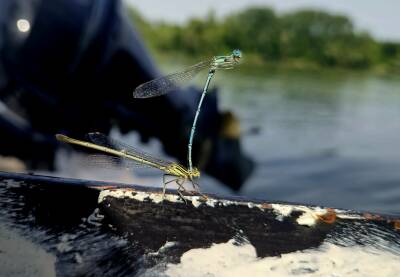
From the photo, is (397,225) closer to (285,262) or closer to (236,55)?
(285,262)

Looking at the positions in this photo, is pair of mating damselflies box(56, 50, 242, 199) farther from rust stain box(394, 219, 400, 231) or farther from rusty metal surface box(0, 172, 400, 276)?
rust stain box(394, 219, 400, 231)

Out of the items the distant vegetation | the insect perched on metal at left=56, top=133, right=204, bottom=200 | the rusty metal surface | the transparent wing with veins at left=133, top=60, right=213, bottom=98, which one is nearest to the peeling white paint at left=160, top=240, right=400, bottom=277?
the rusty metal surface

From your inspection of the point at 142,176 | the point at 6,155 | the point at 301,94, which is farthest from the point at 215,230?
the point at 301,94

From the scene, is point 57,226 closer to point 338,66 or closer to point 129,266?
point 129,266

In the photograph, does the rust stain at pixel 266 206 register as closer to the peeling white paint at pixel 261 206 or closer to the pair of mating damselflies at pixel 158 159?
the peeling white paint at pixel 261 206

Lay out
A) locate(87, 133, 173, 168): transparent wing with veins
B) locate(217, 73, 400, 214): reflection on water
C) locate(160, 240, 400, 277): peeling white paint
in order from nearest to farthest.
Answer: locate(160, 240, 400, 277): peeling white paint, locate(87, 133, 173, 168): transparent wing with veins, locate(217, 73, 400, 214): reflection on water

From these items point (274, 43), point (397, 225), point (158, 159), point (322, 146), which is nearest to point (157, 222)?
point (158, 159)
